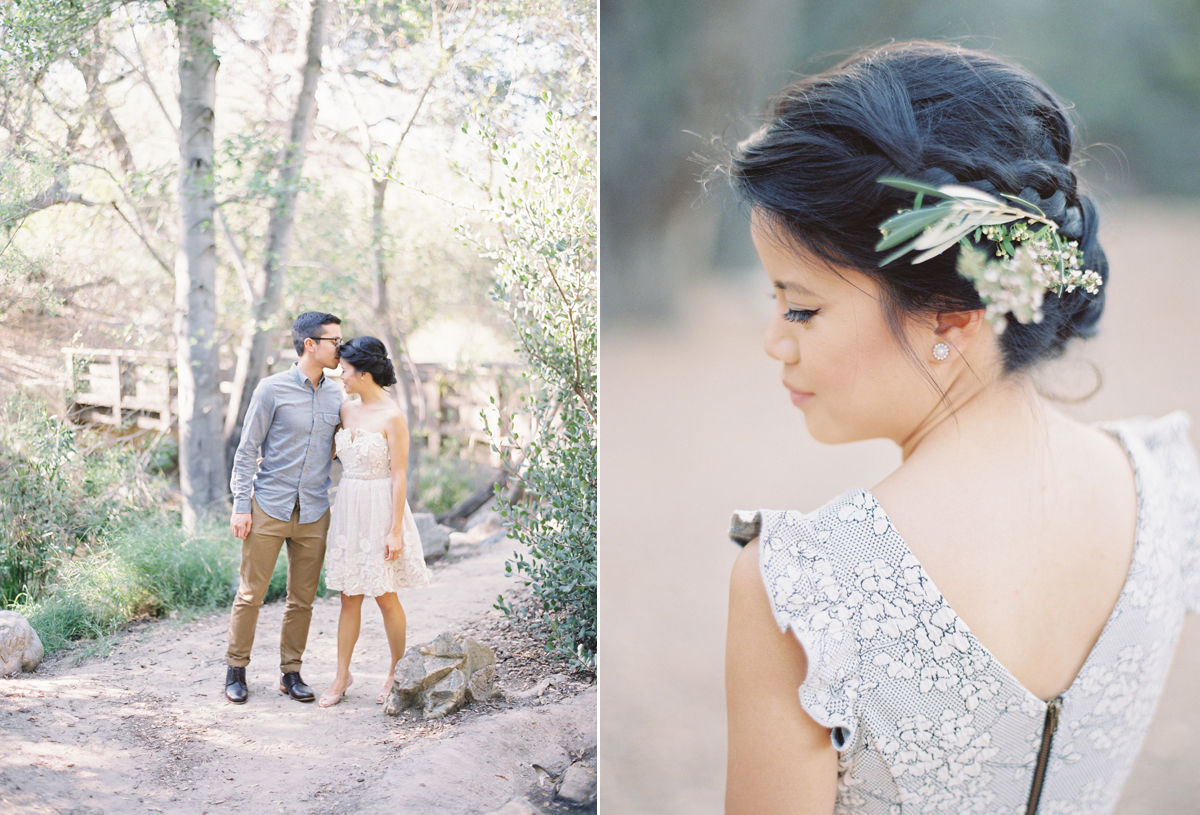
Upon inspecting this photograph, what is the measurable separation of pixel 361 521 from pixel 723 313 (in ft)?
3.72

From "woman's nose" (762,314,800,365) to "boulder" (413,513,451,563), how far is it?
3.98 ft

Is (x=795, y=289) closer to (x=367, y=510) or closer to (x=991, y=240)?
(x=991, y=240)

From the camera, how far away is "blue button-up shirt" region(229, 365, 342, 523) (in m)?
2.16

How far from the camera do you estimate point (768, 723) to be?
1.33 meters

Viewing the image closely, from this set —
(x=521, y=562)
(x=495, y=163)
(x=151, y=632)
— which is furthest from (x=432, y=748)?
(x=495, y=163)

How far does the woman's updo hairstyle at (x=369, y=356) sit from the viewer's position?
2.20 m

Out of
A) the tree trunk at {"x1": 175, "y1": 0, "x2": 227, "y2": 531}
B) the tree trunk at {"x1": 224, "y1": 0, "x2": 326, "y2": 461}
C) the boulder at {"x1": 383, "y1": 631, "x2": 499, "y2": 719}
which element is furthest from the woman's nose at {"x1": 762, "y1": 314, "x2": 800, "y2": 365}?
the tree trunk at {"x1": 175, "y1": 0, "x2": 227, "y2": 531}

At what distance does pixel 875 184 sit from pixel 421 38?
1.40 metres

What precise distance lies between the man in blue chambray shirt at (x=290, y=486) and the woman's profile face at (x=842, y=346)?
48.0 inches

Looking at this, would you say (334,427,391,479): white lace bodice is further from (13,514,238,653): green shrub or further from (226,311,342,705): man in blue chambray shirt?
(13,514,238,653): green shrub

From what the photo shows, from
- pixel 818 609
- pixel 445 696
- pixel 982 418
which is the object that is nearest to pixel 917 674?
pixel 818 609

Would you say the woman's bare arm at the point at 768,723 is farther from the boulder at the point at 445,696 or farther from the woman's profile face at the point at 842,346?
the boulder at the point at 445,696

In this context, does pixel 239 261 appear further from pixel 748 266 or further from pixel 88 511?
pixel 748 266

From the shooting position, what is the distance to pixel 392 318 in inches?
101
